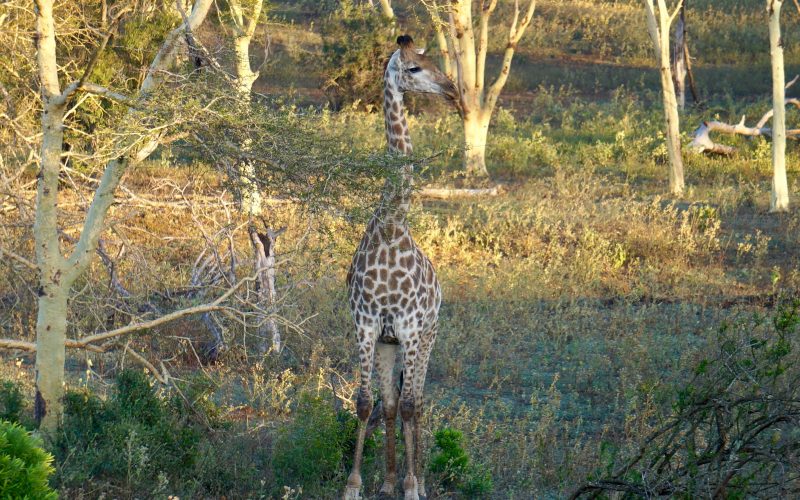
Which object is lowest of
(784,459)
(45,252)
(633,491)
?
(633,491)

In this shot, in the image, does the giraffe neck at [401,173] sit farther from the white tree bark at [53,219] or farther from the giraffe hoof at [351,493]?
the giraffe hoof at [351,493]

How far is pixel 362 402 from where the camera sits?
6.68 m

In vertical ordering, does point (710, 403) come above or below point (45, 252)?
below

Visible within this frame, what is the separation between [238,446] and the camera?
281 inches

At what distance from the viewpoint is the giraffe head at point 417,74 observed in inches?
264

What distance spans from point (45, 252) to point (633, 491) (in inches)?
147

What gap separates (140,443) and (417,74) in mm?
3027

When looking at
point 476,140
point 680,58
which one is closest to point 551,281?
point 476,140

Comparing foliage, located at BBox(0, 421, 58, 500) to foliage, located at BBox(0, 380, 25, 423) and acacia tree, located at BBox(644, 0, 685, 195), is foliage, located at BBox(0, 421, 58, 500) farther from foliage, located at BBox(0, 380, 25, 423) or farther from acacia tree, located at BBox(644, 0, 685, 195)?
acacia tree, located at BBox(644, 0, 685, 195)

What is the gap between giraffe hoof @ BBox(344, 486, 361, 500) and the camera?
6.62m

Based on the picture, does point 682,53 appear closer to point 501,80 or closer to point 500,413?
point 501,80

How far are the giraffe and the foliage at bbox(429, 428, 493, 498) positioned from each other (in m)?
0.21

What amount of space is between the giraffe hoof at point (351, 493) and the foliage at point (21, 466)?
9.57 feet

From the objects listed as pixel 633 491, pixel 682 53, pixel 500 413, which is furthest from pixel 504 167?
pixel 633 491
